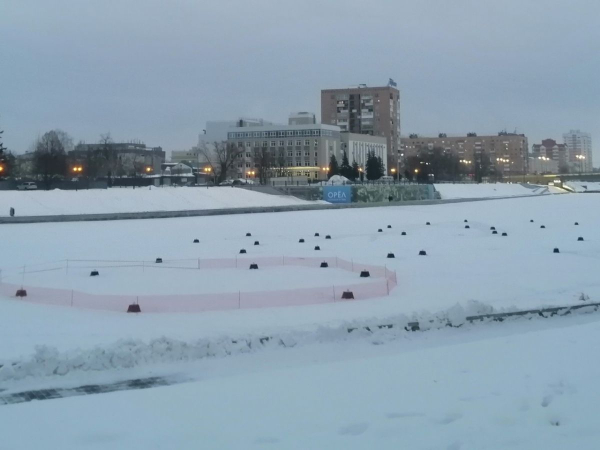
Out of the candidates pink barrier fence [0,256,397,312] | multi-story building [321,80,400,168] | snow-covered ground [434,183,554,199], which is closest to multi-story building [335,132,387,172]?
multi-story building [321,80,400,168]

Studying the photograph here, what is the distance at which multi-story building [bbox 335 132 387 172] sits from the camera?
150 meters

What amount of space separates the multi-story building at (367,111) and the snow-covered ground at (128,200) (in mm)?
115489

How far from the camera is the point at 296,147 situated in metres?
144

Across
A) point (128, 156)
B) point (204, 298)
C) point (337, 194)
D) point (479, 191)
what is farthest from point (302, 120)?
point (204, 298)

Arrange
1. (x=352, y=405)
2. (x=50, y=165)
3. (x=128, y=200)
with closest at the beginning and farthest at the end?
(x=352, y=405) < (x=128, y=200) < (x=50, y=165)

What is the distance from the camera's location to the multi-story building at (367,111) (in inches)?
7096

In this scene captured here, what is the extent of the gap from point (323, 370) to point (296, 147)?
13512cm

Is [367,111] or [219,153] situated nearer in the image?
[219,153]

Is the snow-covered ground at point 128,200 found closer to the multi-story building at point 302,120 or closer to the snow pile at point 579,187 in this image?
the snow pile at point 579,187

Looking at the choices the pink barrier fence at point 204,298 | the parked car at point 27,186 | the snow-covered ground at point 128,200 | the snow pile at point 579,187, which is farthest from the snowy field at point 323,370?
the snow pile at point 579,187

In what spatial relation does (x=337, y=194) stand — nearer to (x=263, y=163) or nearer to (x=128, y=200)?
(x=128, y=200)

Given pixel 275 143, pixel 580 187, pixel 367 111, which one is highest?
pixel 367 111

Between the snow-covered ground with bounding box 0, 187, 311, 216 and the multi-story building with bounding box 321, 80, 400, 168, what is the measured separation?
115489 millimetres

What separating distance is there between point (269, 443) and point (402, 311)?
7.68 metres
